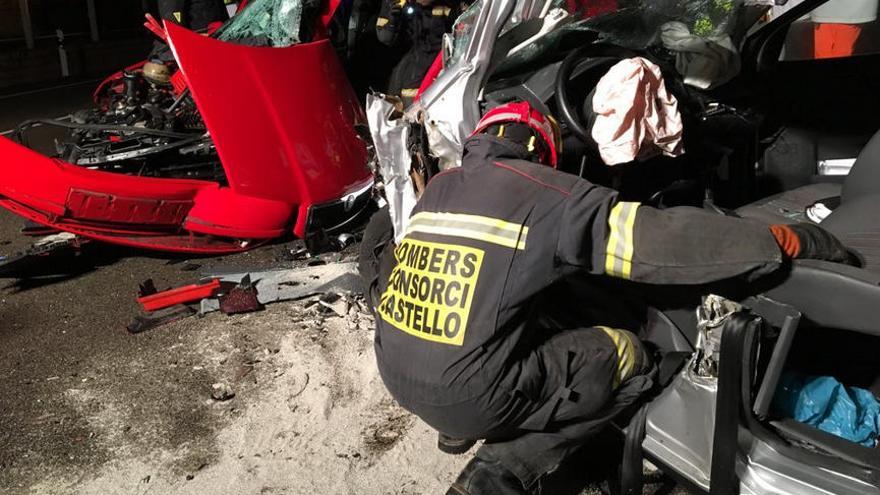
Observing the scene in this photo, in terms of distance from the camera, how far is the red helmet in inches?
90.5

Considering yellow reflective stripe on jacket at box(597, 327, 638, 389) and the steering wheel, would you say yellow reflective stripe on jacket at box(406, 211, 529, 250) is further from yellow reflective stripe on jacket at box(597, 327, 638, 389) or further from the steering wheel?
the steering wheel

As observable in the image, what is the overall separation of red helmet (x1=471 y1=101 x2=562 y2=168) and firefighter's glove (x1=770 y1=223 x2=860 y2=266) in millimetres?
669

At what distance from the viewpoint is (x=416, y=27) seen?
602 centimetres

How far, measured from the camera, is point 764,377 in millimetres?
1946

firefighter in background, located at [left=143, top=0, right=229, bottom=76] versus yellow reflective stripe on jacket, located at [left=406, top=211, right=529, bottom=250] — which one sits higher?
yellow reflective stripe on jacket, located at [left=406, top=211, right=529, bottom=250]

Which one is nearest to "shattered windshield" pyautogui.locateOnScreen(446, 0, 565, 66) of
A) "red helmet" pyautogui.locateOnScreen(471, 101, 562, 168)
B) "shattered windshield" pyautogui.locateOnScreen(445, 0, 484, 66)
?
"shattered windshield" pyautogui.locateOnScreen(445, 0, 484, 66)

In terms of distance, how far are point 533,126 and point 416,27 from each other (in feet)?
13.1

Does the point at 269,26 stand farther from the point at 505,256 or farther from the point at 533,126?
the point at 505,256

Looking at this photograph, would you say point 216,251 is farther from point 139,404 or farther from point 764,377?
point 764,377

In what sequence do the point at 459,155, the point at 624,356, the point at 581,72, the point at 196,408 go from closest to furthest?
the point at 624,356 → the point at 581,72 → the point at 459,155 → the point at 196,408

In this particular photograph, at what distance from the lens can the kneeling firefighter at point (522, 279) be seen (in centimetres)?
200

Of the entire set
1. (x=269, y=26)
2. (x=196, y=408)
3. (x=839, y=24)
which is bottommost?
(x=196, y=408)

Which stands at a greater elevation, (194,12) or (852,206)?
(852,206)

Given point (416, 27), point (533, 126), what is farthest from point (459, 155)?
point (416, 27)
